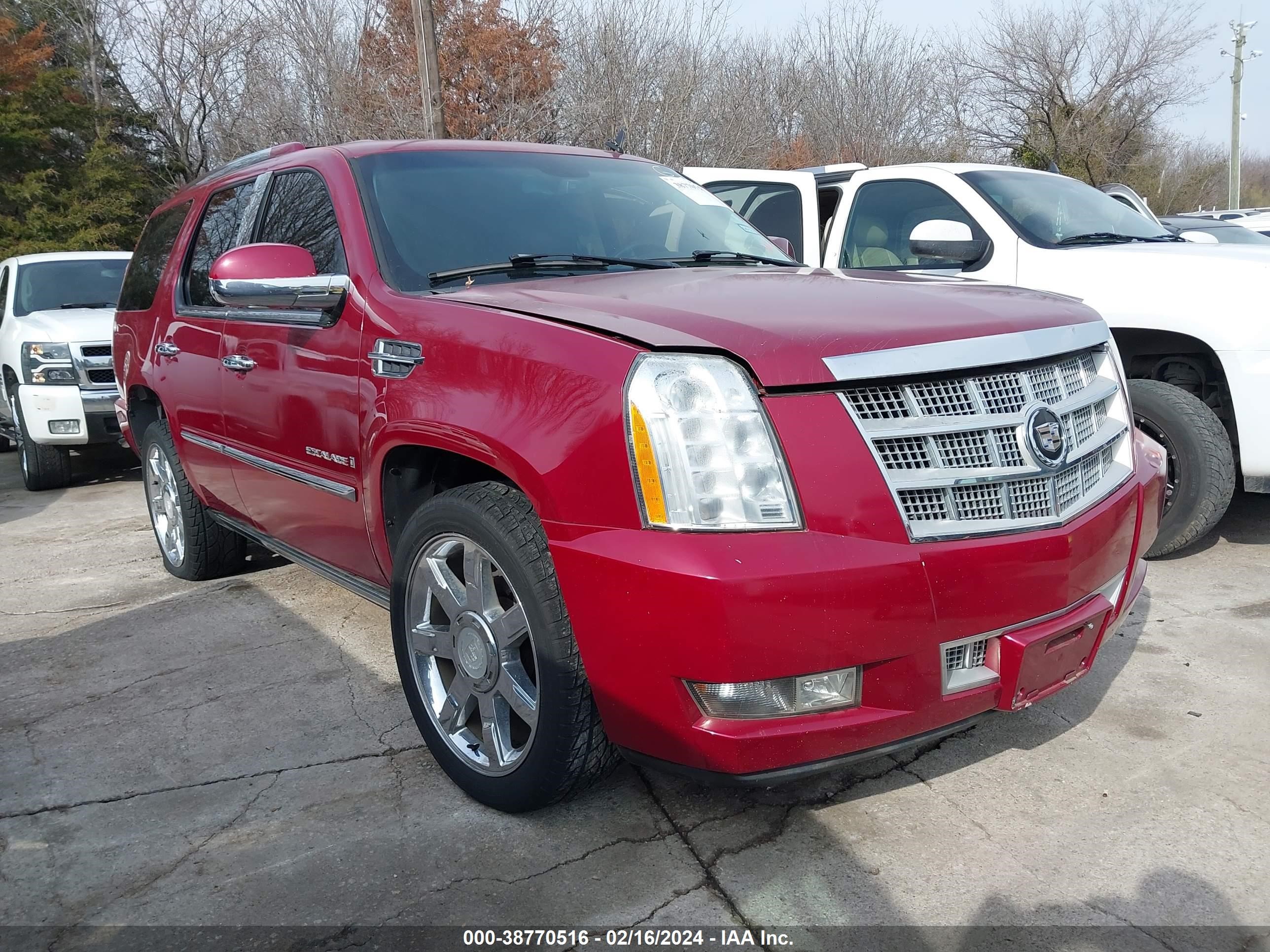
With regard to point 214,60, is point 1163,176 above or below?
below

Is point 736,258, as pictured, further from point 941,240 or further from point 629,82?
point 629,82

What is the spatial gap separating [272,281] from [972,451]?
2013mm

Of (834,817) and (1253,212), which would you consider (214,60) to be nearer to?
(1253,212)

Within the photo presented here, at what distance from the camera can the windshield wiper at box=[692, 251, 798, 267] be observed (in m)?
3.50

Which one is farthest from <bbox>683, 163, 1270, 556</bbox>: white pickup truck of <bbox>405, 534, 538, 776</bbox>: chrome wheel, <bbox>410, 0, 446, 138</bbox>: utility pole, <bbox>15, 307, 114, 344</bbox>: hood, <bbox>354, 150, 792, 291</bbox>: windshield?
<bbox>410, 0, 446, 138</bbox>: utility pole

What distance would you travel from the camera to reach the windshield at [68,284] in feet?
27.8

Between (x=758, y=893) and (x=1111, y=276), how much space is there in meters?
3.51

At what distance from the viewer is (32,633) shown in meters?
4.41

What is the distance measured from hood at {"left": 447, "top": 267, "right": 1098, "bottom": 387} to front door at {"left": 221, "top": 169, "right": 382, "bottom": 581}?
0.53m

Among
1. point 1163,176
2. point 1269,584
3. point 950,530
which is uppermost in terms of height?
point 1163,176

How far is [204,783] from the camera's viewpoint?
2967 mm

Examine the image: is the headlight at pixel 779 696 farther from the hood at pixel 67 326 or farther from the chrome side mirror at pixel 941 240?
the hood at pixel 67 326

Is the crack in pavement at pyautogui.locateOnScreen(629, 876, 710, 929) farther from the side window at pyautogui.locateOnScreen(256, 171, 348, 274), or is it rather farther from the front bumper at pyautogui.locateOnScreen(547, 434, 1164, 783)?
the side window at pyautogui.locateOnScreen(256, 171, 348, 274)

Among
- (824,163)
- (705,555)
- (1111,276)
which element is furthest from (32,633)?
(824,163)
